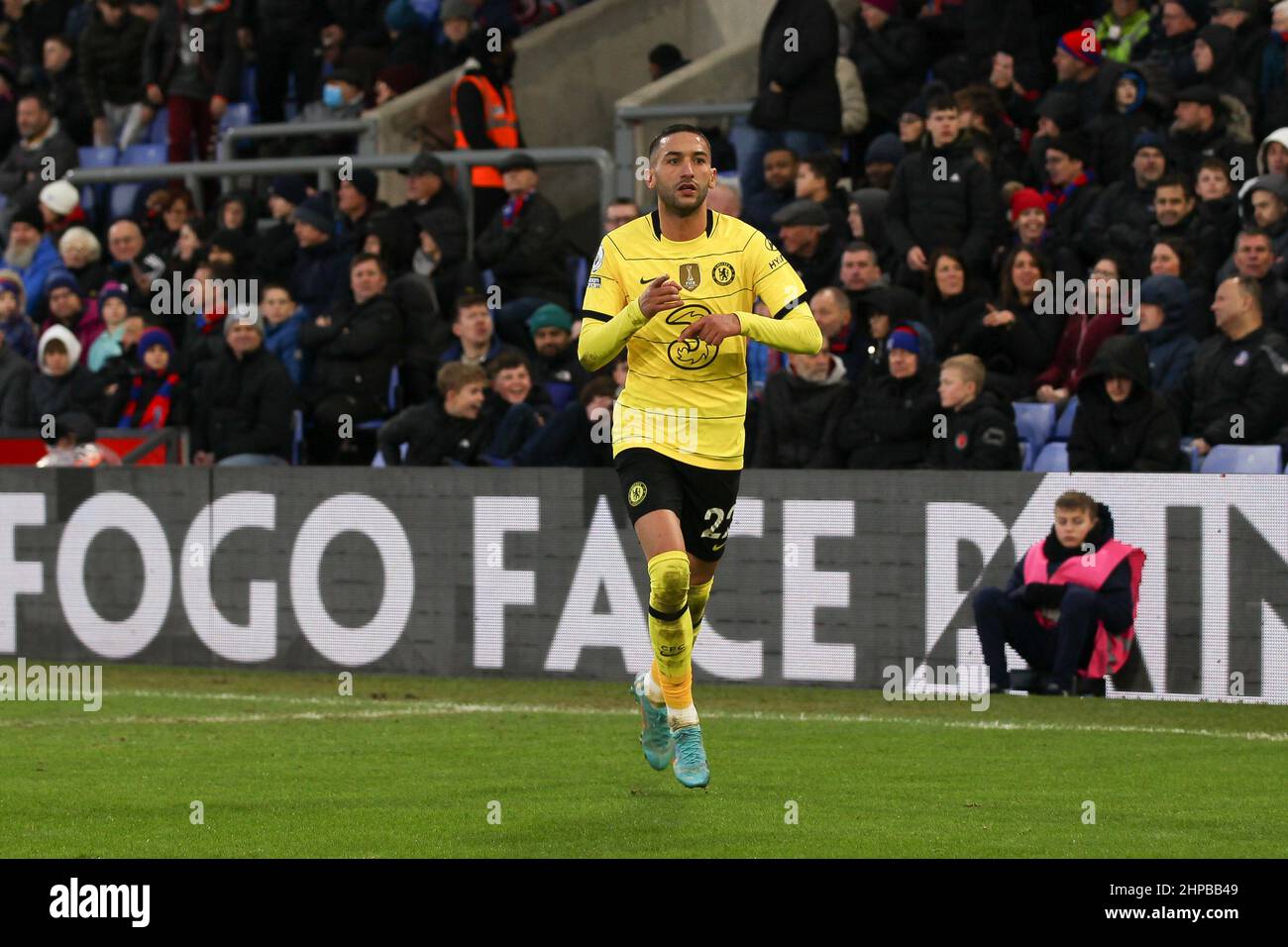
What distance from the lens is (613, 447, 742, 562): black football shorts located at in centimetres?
970

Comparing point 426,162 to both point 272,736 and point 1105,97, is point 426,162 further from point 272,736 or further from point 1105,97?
point 272,736

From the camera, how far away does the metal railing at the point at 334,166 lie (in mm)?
18297

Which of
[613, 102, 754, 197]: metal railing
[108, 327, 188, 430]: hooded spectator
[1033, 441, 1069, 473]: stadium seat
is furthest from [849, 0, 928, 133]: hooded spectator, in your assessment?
[108, 327, 188, 430]: hooded spectator

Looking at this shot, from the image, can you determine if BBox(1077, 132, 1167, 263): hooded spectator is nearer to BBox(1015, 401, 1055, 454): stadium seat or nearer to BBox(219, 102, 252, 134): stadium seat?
BBox(1015, 401, 1055, 454): stadium seat

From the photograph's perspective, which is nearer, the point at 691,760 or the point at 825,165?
the point at 691,760

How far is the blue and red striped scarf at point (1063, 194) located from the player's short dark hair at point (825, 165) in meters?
1.46

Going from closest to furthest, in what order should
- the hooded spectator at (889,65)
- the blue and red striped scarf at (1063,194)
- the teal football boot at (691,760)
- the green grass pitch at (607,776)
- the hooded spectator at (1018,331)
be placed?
the green grass pitch at (607,776) → the teal football boot at (691,760) → the hooded spectator at (1018,331) → the blue and red striped scarf at (1063,194) → the hooded spectator at (889,65)

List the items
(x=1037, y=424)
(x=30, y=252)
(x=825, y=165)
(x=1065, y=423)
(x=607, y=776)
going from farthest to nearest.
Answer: (x=30, y=252) < (x=825, y=165) < (x=1037, y=424) < (x=1065, y=423) < (x=607, y=776)

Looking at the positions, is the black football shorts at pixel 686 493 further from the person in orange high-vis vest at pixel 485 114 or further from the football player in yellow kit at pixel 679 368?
the person in orange high-vis vest at pixel 485 114

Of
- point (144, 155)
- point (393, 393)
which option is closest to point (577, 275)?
point (393, 393)

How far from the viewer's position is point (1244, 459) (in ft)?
45.1

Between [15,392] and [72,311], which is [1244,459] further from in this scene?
[72,311]

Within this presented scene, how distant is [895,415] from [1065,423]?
1.07 meters

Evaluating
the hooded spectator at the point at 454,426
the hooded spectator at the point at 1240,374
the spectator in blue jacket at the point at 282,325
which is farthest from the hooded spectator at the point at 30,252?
the hooded spectator at the point at 1240,374
